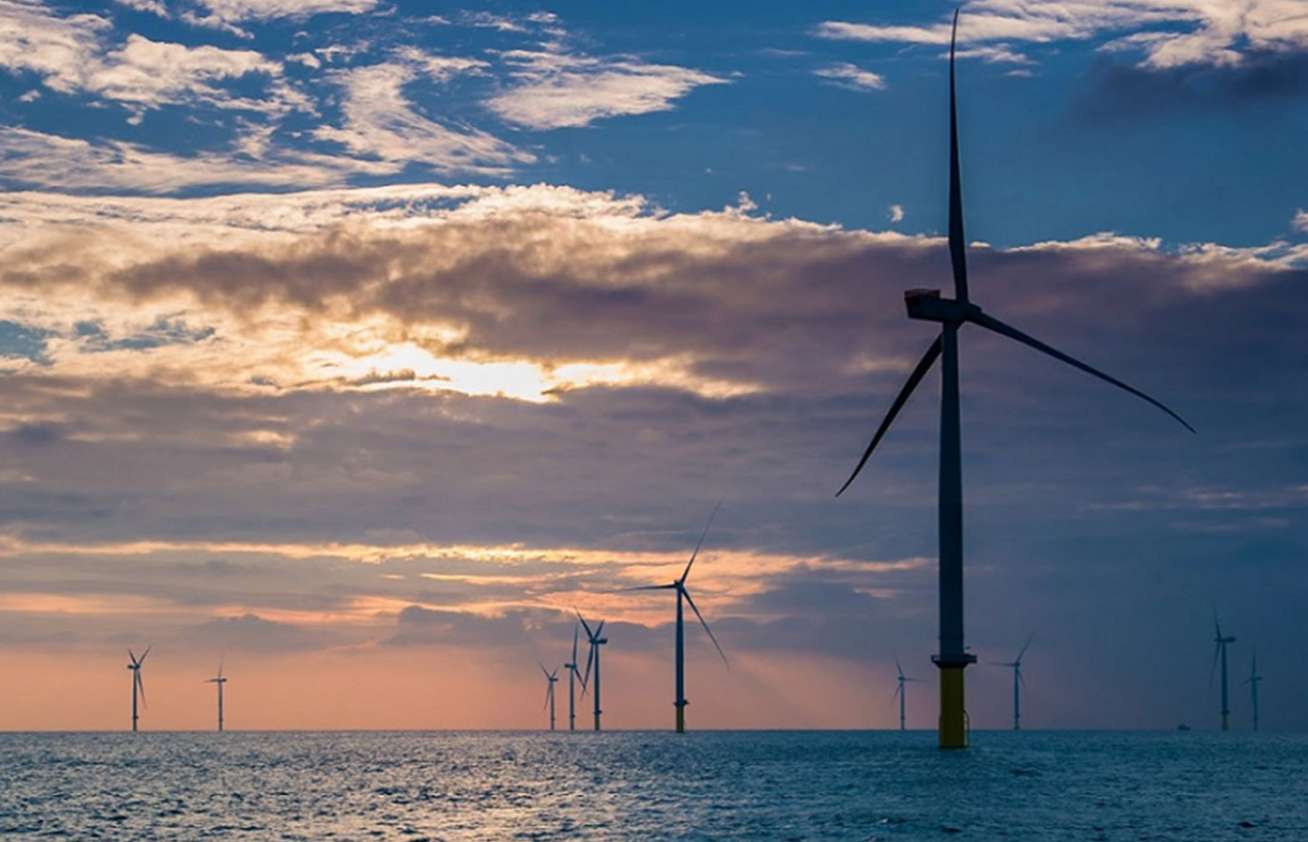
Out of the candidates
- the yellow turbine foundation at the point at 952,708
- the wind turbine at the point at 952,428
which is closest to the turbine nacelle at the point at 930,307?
the wind turbine at the point at 952,428

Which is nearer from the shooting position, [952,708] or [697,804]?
[697,804]

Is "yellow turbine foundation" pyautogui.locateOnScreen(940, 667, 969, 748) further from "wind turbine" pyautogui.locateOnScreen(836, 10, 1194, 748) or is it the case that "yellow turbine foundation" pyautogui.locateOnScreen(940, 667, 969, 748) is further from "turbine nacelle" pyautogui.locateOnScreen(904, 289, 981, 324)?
"turbine nacelle" pyautogui.locateOnScreen(904, 289, 981, 324)

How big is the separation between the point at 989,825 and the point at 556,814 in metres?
30.1

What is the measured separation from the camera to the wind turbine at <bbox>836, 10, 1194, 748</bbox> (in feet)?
417

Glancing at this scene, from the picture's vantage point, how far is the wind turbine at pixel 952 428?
127000 millimetres

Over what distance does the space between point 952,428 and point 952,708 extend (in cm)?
2364

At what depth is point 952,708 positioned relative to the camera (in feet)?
445

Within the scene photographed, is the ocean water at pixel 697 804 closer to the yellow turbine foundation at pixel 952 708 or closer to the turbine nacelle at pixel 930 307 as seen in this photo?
the yellow turbine foundation at pixel 952 708

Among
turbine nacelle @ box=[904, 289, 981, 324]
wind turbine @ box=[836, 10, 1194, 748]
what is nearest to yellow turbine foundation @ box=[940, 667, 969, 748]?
wind turbine @ box=[836, 10, 1194, 748]

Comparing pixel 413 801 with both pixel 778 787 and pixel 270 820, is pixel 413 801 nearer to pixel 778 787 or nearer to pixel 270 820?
pixel 270 820

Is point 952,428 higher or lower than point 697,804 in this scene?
higher

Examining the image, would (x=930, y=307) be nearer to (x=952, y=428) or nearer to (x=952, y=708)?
(x=952, y=428)

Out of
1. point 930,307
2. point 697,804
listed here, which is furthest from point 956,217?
point 697,804

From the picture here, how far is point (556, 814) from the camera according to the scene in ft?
356
